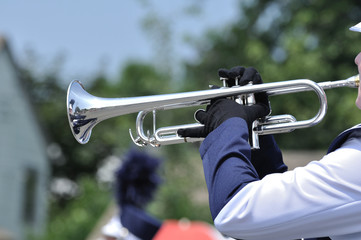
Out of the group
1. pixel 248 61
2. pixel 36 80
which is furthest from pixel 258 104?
pixel 36 80

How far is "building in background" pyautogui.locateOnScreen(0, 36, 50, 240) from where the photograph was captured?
1741 centimetres

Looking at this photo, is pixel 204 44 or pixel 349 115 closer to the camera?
pixel 349 115

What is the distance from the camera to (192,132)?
82.4 inches

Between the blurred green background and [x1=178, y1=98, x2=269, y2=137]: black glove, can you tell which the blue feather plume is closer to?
[x1=178, y1=98, x2=269, y2=137]: black glove

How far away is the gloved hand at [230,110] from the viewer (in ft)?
6.35

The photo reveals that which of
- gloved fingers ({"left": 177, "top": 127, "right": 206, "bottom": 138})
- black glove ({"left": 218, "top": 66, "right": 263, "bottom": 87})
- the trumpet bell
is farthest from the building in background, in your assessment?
black glove ({"left": 218, "top": 66, "right": 263, "bottom": 87})

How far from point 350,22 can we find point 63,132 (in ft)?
46.1

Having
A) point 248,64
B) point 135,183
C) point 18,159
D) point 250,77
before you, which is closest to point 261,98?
point 250,77

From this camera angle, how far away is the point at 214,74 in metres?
18.9

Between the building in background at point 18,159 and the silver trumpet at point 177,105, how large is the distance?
1515 cm

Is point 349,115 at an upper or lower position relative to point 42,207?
upper

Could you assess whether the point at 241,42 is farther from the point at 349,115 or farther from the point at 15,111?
the point at 15,111

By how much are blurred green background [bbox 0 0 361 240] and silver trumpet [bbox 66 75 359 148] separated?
7.25 metres

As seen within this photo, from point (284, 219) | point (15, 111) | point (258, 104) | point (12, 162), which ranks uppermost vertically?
point (258, 104)
